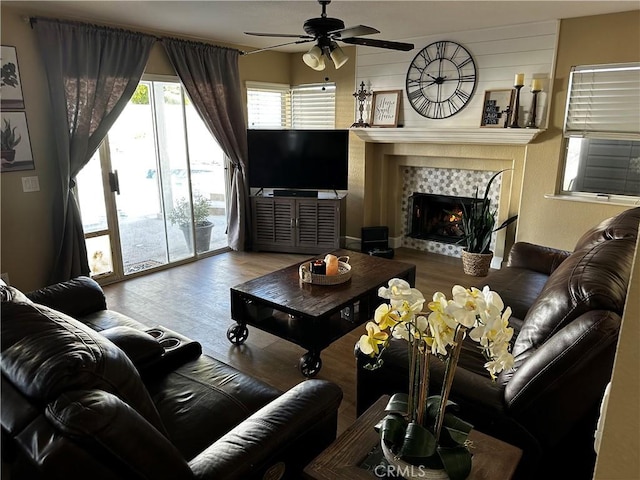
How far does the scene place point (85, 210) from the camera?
4.17 metres

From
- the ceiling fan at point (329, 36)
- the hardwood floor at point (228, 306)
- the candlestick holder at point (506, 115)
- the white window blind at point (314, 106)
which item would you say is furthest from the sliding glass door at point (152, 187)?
the candlestick holder at point (506, 115)

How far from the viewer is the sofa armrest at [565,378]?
148cm

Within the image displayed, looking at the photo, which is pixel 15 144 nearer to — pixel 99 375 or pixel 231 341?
pixel 231 341

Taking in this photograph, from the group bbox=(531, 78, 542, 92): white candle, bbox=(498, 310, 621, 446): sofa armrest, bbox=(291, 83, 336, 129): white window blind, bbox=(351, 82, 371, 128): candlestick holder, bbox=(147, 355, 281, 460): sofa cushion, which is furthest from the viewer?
bbox=(291, 83, 336, 129): white window blind

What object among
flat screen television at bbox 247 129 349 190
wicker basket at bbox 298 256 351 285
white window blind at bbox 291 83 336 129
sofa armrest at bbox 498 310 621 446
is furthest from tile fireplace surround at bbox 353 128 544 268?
sofa armrest at bbox 498 310 621 446

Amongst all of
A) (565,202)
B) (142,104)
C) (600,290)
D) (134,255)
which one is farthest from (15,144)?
(565,202)

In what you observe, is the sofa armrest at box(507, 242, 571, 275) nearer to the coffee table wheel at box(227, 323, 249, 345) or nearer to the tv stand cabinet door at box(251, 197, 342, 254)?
the coffee table wheel at box(227, 323, 249, 345)

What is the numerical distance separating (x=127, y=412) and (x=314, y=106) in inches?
203

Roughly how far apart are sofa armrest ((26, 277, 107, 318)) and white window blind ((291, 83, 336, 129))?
12.4ft

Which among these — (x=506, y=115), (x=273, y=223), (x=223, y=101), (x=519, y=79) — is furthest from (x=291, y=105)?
(x=519, y=79)

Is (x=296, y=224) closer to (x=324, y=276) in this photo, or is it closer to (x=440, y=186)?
(x=440, y=186)

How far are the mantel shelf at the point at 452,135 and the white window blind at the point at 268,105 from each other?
1207 mm

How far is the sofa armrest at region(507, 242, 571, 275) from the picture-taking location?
3.19 m

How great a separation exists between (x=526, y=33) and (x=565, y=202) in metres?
1.59
